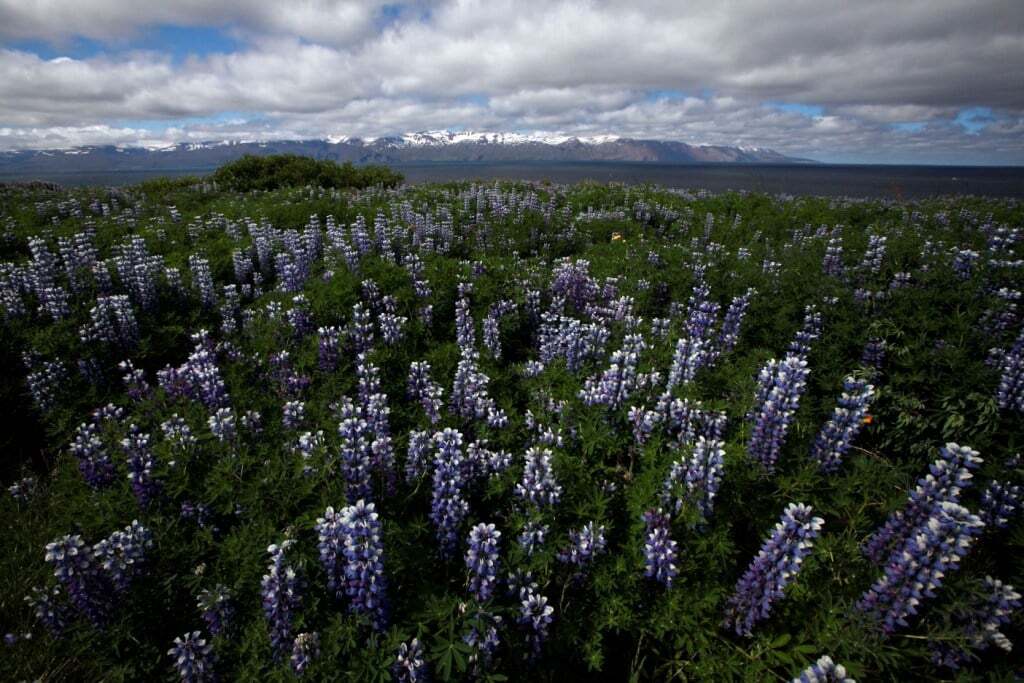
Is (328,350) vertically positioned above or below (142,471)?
above

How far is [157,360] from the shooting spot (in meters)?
6.82

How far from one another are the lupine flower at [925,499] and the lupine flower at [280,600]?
3673mm

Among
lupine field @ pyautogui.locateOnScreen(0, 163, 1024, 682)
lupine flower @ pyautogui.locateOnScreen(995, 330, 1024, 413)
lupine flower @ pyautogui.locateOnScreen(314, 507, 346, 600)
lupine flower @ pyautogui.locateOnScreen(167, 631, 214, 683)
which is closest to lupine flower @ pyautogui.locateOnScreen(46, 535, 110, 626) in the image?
lupine field @ pyautogui.locateOnScreen(0, 163, 1024, 682)

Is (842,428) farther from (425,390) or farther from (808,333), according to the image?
(425,390)

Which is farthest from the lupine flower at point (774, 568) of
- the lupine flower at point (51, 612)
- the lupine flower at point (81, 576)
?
the lupine flower at point (51, 612)

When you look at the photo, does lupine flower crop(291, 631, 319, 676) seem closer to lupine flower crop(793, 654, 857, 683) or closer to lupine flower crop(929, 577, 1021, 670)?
lupine flower crop(793, 654, 857, 683)

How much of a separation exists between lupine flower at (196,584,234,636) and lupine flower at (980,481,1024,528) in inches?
220

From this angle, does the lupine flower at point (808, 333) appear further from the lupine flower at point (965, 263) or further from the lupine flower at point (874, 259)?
the lupine flower at point (965, 263)

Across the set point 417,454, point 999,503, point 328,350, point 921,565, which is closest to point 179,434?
point 328,350

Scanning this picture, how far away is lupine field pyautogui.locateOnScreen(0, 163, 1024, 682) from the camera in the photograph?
3041 millimetres

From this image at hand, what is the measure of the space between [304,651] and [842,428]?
4.15 meters

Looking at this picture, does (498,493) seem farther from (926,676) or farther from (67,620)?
(67,620)

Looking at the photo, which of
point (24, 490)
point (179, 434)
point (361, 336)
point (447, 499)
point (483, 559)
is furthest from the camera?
point (361, 336)

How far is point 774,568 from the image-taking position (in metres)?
2.99
